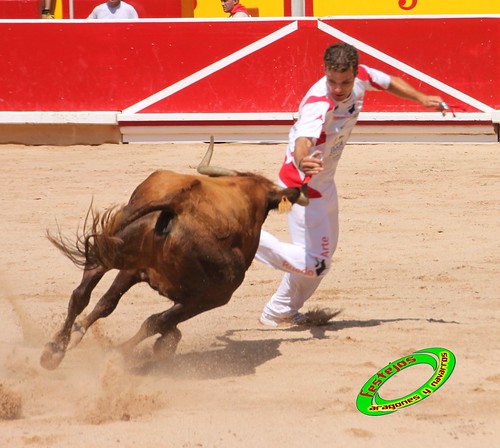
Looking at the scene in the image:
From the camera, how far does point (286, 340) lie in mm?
5586

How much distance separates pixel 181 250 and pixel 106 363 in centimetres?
69

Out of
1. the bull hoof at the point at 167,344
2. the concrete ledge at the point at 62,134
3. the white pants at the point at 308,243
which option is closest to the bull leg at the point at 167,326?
the bull hoof at the point at 167,344

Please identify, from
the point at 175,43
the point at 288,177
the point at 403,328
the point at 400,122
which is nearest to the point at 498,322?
the point at 403,328

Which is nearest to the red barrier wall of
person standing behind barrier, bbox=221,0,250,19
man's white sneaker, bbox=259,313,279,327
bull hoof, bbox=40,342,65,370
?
person standing behind barrier, bbox=221,0,250,19

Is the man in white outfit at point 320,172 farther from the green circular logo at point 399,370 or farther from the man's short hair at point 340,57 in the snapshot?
the green circular logo at point 399,370

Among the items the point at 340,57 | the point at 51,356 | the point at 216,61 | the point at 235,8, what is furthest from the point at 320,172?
the point at 235,8

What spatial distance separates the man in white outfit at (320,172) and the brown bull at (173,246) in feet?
1.21

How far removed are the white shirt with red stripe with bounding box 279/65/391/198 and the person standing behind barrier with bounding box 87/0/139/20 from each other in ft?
20.2

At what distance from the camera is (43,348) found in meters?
5.33

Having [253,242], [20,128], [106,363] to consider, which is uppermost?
[253,242]

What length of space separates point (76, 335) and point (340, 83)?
5.31ft

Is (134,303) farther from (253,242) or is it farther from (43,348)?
(253,242)

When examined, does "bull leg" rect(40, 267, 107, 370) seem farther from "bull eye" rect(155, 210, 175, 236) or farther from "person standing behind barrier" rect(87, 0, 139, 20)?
"person standing behind barrier" rect(87, 0, 139, 20)

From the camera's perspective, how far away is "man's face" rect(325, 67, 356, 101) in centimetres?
507
